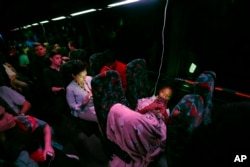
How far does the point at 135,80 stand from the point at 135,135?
1.40m

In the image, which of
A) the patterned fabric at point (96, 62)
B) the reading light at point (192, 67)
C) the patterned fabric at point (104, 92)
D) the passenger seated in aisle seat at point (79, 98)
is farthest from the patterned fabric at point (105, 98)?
the patterned fabric at point (96, 62)

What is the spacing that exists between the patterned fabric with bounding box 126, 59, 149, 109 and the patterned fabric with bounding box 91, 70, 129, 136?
26.9 inches

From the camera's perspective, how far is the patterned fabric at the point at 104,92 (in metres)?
2.28

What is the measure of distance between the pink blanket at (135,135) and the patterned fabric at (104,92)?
0.68 ft

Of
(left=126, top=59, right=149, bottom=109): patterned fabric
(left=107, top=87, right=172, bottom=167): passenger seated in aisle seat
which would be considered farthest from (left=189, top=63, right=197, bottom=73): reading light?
(left=107, top=87, right=172, bottom=167): passenger seated in aisle seat

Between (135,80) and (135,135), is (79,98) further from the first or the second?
(135,135)

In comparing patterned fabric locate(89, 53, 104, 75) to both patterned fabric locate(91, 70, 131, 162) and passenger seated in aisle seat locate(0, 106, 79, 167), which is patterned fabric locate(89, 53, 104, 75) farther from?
passenger seated in aisle seat locate(0, 106, 79, 167)

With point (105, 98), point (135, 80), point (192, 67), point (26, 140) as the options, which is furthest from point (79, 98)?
point (192, 67)

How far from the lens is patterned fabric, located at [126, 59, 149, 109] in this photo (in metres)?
3.15

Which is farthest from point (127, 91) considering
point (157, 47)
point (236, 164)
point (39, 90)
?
point (39, 90)

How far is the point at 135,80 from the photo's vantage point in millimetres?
3203

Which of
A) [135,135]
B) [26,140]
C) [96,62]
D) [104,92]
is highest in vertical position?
[96,62]

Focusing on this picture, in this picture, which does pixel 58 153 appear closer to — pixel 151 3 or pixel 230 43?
pixel 230 43

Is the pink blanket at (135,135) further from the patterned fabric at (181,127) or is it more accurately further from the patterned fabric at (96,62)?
the patterned fabric at (96,62)
